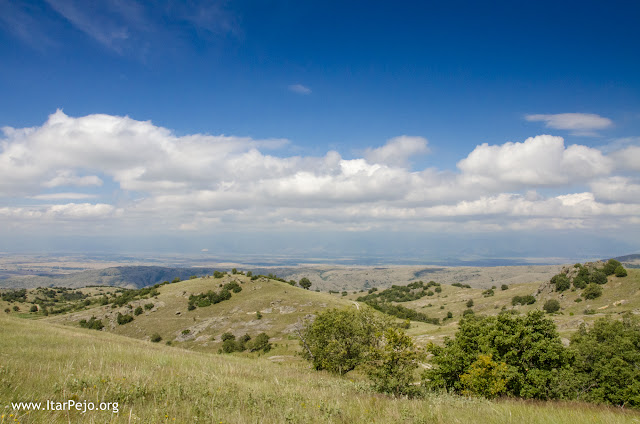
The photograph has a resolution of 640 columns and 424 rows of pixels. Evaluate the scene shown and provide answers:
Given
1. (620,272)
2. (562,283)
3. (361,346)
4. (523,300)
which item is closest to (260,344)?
(361,346)

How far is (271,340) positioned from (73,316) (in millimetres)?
61474

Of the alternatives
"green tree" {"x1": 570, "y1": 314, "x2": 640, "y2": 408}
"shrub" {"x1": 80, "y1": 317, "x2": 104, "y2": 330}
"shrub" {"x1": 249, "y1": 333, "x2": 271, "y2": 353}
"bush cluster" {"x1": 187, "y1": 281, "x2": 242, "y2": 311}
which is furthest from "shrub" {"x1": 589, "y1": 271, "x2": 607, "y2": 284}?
"shrub" {"x1": 80, "y1": 317, "x2": 104, "y2": 330}

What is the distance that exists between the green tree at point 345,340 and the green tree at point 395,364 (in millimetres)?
6392

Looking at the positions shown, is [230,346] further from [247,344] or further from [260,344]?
[260,344]

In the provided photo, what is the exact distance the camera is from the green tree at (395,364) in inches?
643

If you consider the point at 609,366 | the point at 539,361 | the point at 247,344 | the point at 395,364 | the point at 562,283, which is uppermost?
the point at 395,364

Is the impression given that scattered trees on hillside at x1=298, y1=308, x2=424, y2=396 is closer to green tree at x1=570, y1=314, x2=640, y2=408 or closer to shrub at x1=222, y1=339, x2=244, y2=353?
green tree at x1=570, y1=314, x2=640, y2=408

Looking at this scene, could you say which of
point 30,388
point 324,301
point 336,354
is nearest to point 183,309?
point 324,301

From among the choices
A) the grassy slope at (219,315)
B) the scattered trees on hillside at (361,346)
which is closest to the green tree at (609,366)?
the scattered trees on hillside at (361,346)

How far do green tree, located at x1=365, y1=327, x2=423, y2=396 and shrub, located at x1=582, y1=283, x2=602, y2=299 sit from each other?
6901 cm

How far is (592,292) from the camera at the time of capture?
→ 213 ft

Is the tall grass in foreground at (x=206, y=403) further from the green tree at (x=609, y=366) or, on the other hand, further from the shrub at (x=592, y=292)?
the shrub at (x=592, y=292)

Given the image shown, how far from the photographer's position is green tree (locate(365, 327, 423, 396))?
16.3 metres

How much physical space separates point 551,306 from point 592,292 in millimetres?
8019
